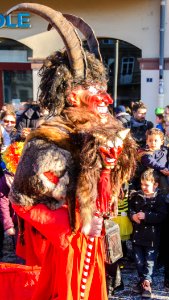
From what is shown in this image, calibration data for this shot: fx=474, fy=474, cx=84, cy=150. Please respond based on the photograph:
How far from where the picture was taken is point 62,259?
91.4 inches

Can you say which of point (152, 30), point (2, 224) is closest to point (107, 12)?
point (152, 30)

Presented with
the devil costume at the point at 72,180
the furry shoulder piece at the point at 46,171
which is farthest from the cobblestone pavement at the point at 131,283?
the furry shoulder piece at the point at 46,171

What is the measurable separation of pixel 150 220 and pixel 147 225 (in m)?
0.07

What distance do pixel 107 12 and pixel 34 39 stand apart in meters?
1.82

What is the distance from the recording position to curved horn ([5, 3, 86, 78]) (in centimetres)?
246

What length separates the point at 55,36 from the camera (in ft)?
36.1

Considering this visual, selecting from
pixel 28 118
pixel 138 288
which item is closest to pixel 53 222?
pixel 138 288

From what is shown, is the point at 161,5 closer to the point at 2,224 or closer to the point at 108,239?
the point at 2,224

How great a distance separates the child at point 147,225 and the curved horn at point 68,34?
73.7 inches

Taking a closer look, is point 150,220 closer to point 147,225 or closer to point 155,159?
point 147,225

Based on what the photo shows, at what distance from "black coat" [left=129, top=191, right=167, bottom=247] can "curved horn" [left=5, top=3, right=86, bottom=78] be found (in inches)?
77.4

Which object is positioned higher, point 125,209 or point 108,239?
point 108,239

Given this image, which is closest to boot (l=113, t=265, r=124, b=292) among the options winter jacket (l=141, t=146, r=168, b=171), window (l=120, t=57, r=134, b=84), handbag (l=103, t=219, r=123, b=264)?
winter jacket (l=141, t=146, r=168, b=171)

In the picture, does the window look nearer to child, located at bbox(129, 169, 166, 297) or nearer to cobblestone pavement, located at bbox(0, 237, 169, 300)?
cobblestone pavement, located at bbox(0, 237, 169, 300)
